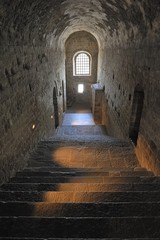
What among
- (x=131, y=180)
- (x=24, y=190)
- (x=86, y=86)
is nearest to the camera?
(x=24, y=190)

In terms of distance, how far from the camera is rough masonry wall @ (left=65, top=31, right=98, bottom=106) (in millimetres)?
17609

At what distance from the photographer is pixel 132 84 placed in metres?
6.59

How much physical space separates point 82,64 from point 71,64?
979 mm

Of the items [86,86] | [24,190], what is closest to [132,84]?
[24,190]

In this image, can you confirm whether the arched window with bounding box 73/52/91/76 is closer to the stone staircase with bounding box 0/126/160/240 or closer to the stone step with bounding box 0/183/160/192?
the stone staircase with bounding box 0/126/160/240

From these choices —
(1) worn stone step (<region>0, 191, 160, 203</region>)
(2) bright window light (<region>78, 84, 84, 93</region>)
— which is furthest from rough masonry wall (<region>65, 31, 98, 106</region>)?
(1) worn stone step (<region>0, 191, 160, 203</region>)

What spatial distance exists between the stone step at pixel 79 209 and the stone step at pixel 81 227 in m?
0.21

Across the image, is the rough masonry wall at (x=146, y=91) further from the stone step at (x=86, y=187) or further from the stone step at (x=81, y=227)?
the stone step at (x=81, y=227)

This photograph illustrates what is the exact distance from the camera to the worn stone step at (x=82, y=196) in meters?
3.16

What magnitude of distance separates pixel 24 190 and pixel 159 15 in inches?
152

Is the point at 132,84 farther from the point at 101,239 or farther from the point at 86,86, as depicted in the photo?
the point at 86,86

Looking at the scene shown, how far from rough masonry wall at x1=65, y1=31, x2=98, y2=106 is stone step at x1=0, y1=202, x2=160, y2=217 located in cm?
1629

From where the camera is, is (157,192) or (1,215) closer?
(1,215)

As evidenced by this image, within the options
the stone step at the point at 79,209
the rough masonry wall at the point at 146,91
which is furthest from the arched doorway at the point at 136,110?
the stone step at the point at 79,209
